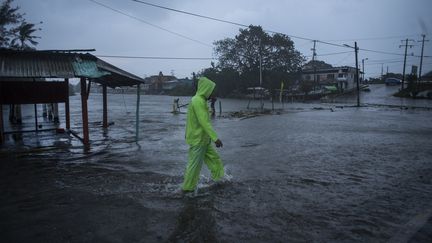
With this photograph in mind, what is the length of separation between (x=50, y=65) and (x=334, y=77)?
66.8 metres

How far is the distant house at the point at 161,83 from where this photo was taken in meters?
104

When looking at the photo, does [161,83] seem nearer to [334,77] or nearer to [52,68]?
[334,77]

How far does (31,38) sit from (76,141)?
3478cm

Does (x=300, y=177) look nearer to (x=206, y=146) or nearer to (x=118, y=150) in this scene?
(x=206, y=146)

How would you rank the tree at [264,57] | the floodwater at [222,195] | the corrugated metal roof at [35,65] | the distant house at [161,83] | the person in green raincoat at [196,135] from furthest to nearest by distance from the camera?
1. the distant house at [161,83]
2. the tree at [264,57]
3. the corrugated metal roof at [35,65]
4. the person in green raincoat at [196,135]
5. the floodwater at [222,195]

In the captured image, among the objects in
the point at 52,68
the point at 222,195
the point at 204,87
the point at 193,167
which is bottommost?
the point at 222,195

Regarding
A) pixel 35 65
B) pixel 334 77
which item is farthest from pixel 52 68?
pixel 334 77

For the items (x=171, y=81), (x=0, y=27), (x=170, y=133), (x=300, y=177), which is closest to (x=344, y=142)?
(x=300, y=177)

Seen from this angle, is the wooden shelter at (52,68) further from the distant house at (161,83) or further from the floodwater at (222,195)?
the distant house at (161,83)

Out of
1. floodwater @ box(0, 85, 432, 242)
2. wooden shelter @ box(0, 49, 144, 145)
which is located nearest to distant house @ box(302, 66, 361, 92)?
wooden shelter @ box(0, 49, 144, 145)

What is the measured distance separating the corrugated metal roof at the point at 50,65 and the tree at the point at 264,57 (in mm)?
52496

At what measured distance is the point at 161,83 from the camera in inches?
4173

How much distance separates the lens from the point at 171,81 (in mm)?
106750

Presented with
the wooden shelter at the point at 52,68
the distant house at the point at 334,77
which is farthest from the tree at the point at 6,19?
the distant house at the point at 334,77
